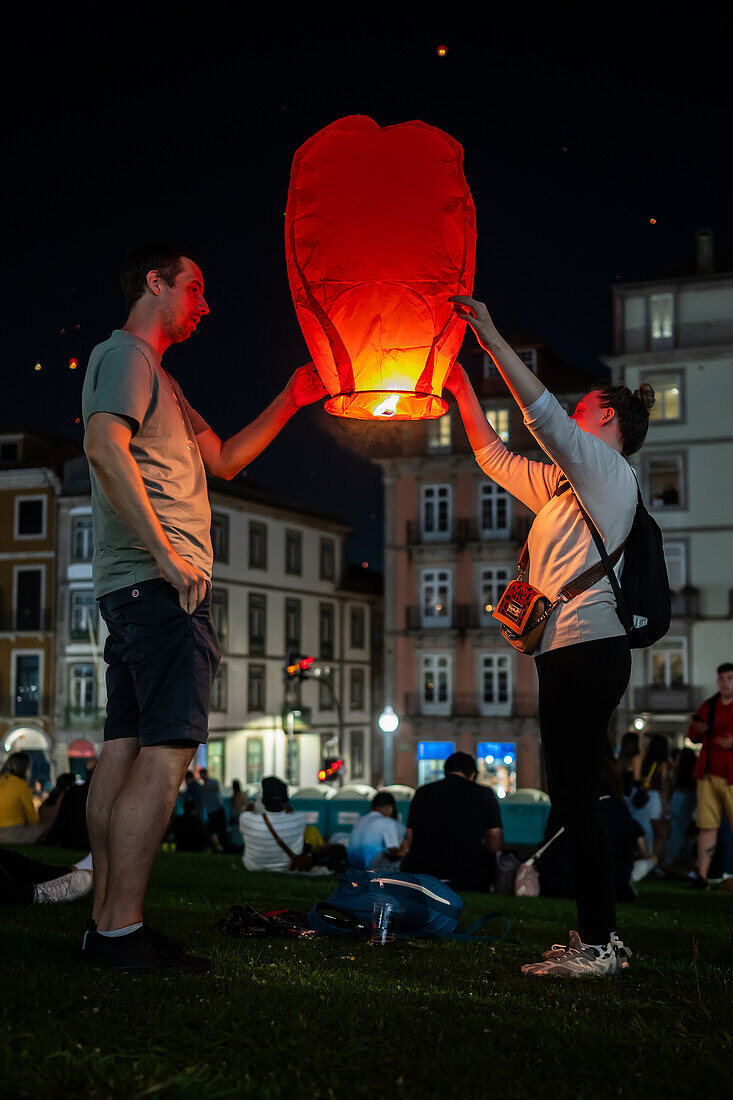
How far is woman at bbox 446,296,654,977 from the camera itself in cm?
371

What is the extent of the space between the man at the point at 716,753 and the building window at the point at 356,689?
4802 centimetres

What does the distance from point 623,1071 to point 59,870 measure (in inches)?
133

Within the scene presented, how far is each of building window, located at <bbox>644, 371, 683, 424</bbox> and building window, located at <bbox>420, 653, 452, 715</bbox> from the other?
12.2m

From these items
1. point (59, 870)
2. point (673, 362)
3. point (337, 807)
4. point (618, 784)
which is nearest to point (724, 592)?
point (673, 362)

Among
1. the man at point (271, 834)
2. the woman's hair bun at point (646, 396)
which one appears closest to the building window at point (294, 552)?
the man at point (271, 834)

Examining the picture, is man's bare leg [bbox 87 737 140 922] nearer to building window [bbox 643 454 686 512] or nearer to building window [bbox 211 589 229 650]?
building window [bbox 643 454 686 512]

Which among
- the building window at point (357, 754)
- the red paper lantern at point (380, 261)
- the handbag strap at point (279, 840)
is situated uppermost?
the red paper lantern at point (380, 261)

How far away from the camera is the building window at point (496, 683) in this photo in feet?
140

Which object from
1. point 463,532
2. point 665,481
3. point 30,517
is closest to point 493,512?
point 463,532

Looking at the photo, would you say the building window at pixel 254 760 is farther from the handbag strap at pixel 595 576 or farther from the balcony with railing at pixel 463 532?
the handbag strap at pixel 595 576

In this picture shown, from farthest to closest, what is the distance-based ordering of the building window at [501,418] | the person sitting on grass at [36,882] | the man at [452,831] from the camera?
the building window at [501,418] < the man at [452,831] < the person sitting on grass at [36,882]

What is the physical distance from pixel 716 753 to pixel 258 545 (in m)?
43.4

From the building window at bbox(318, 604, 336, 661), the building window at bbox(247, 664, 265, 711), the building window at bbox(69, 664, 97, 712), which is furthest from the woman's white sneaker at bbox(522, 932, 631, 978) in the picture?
the building window at bbox(318, 604, 336, 661)

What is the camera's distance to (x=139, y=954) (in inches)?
127
